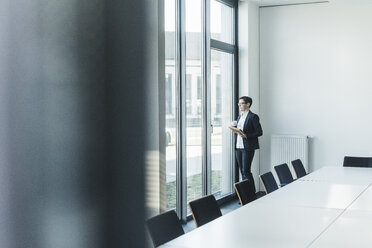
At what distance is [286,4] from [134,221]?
5830 millimetres

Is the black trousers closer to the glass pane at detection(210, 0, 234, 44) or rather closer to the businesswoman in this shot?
the businesswoman

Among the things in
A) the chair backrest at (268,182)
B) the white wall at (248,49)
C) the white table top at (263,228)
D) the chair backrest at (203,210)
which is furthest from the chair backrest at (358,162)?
the chair backrest at (203,210)

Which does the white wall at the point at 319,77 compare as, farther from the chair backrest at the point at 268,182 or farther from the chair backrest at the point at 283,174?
the chair backrest at the point at 268,182

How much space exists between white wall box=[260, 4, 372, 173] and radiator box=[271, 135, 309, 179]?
0.17m

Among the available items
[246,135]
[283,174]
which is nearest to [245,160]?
[246,135]

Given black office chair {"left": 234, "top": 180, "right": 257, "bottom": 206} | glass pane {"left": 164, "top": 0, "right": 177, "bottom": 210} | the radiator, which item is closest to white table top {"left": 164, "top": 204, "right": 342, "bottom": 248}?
black office chair {"left": 234, "top": 180, "right": 257, "bottom": 206}

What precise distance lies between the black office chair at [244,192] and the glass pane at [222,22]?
142 inches

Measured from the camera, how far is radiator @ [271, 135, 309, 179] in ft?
30.2

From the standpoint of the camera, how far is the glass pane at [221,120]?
8320 mm

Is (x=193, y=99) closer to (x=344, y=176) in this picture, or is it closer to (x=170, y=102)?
(x=170, y=102)

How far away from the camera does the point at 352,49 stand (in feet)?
29.4

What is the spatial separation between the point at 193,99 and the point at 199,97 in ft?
0.73

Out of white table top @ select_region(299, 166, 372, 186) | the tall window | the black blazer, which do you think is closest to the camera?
white table top @ select_region(299, 166, 372, 186)

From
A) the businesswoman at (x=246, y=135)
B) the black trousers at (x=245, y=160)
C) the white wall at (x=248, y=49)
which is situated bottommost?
the black trousers at (x=245, y=160)
